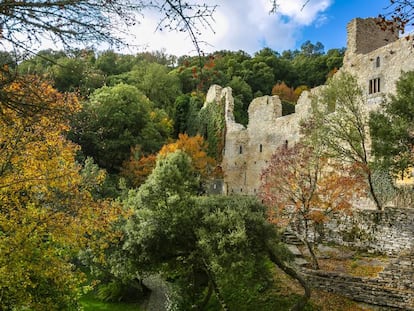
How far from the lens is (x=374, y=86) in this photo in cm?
1856

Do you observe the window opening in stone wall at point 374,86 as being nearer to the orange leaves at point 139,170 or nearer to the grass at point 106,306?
the orange leaves at point 139,170

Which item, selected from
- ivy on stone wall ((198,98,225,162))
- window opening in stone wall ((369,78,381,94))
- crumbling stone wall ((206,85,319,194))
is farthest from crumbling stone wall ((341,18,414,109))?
ivy on stone wall ((198,98,225,162))

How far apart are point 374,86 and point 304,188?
8944mm

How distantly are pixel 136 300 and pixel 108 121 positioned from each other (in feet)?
47.1

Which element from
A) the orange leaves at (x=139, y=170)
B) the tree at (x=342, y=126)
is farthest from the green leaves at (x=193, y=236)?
the orange leaves at (x=139, y=170)

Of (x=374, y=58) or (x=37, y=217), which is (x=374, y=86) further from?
(x=37, y=217)

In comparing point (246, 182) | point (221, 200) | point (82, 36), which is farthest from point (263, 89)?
point (82, 36)

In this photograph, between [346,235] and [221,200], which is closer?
A: [221,200]

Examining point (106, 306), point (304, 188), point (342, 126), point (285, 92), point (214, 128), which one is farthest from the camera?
point (285, 92)

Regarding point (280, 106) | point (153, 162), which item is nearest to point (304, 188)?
point (153, 162)

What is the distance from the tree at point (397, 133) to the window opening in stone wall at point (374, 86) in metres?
4.46

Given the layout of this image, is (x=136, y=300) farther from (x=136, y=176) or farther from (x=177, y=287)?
(x=136, y=176)

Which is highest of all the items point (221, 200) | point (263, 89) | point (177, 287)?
Answer: point (263, 89)

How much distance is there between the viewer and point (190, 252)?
11.1m
